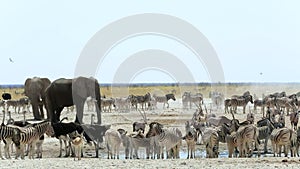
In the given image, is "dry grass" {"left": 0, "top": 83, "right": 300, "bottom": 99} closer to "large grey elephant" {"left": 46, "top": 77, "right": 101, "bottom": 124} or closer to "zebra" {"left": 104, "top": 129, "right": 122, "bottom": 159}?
"large grey elephant" {"left": 46, "top": 77, "right": 101, "bottom": 124}

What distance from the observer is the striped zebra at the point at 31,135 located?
16.2 metres

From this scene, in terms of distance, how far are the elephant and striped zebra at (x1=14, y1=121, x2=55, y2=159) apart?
27.7 ft

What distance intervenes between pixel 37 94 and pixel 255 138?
36.5 feet

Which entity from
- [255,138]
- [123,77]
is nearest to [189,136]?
[255,138]

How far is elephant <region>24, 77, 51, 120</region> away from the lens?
84.3 ft

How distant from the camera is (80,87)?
21141 mm

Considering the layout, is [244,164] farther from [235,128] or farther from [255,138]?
[235,128]

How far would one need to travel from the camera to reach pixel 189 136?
17141mm

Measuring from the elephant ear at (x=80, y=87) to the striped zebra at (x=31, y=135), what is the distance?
13.1ft

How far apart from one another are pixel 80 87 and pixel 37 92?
5.04 meters

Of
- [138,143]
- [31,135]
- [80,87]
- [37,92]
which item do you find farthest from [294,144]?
[37,92]

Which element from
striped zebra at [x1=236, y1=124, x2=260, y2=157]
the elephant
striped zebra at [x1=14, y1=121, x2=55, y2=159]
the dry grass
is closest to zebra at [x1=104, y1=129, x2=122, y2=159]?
striped zebra at [x1=14, y1=121, x2=55, y2=159]

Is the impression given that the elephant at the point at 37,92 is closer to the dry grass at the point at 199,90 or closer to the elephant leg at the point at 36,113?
the elephant leg at the point at 36,113

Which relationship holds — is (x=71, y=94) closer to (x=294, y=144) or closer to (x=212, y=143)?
(x=212, y=143)
